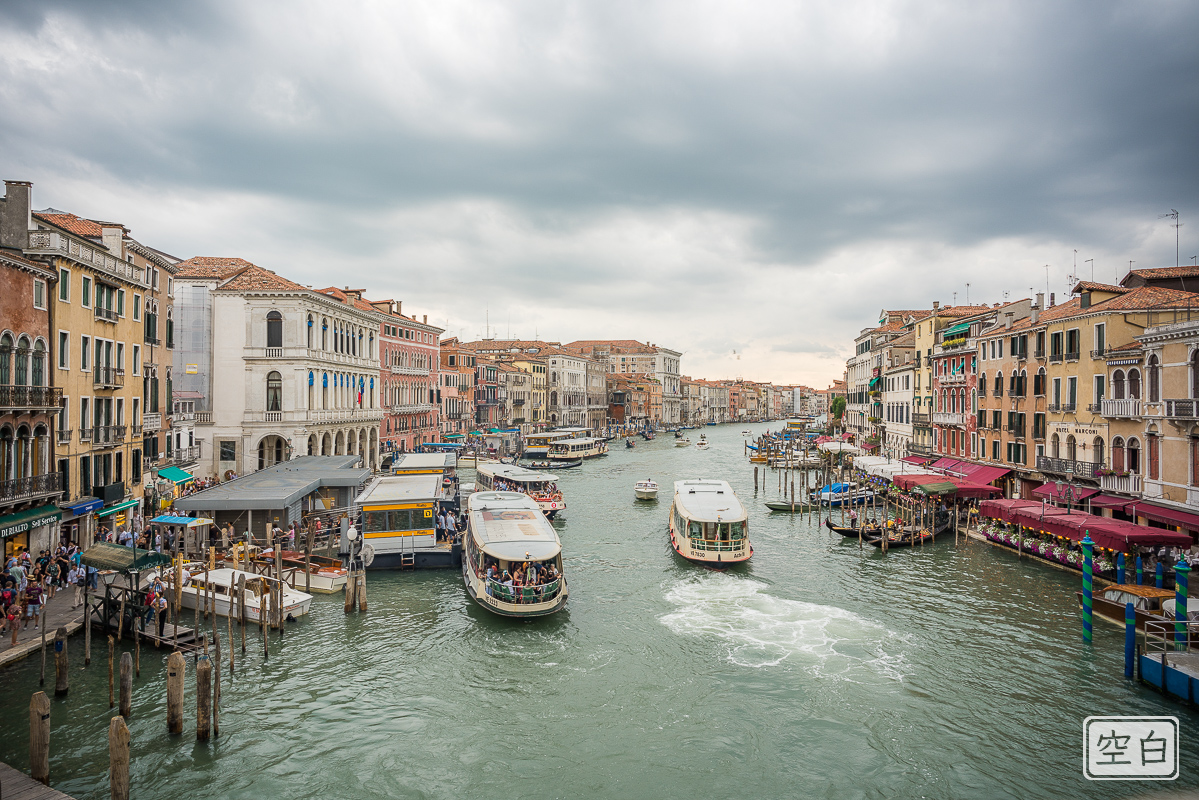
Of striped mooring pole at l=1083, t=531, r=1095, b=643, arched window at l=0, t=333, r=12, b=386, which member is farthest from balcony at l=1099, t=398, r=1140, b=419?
arched window at l=0, t=333, r=12, b=386

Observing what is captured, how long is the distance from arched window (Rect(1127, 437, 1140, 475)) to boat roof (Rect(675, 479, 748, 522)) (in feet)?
44.5

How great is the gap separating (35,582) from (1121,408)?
33146 millimetres

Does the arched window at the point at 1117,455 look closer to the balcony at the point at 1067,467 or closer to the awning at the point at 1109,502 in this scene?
the balcony at the point at 1067,467

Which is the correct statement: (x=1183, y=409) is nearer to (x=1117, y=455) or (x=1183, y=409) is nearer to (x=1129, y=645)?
(x=1117, y=455)

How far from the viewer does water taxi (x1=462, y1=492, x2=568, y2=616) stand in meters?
18.9

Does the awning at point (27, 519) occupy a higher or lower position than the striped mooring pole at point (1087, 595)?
higher

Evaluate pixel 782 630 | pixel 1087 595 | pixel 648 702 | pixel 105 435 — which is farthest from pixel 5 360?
pixel 1087 595

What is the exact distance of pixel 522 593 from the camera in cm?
1889

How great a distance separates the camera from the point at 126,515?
81.0ft

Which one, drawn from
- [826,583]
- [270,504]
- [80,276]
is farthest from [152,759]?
[826,583]

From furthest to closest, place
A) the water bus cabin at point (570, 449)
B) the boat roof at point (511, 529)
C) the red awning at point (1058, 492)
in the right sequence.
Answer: the water bus cabin at point (570, 449) < the red awning at point (1058, 492) < the boat roof at point (511, 529)

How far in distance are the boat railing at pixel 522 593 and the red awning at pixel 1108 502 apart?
66.2 feet

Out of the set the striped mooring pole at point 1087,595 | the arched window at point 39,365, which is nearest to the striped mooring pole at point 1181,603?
the striped mooring pole at point 1087,595

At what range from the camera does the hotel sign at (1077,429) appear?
26.5 m
